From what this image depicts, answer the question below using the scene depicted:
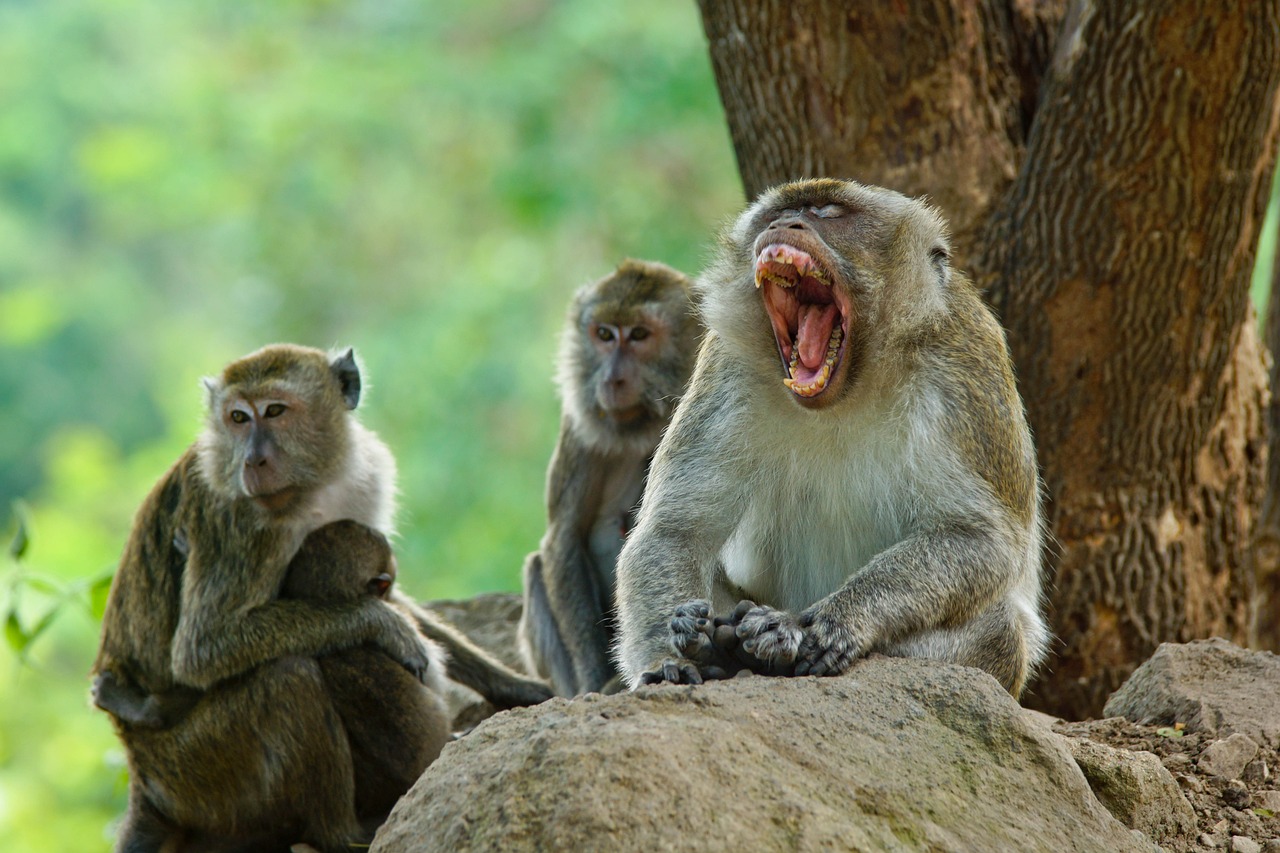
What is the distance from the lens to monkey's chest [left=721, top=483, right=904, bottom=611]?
3.94m

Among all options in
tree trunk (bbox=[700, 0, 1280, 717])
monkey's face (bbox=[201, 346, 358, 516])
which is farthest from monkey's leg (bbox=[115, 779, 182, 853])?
tree trunk (bbox=[700, 0, 1280, 717])

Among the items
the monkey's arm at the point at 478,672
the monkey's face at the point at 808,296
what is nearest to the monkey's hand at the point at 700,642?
the monkey's face at the point at 808,296

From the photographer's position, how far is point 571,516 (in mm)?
5844

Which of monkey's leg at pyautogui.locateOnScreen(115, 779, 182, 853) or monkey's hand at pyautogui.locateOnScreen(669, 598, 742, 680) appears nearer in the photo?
monkey's hand at pyautogui.locateOnScreen(669, 598, 742, 680)

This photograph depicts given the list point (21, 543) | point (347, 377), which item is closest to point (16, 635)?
point (21, 543)

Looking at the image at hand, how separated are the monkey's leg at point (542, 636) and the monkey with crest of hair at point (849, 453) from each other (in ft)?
5.65

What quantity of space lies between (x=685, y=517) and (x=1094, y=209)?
2.18m

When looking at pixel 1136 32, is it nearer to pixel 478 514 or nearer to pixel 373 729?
pixel 373 729

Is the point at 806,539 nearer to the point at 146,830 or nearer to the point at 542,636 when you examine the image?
the point at 542,636

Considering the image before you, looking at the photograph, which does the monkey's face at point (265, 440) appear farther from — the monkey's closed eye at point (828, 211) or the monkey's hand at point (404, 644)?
the monkey's closed eye at point (828, 211)

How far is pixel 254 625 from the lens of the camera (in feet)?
14.6

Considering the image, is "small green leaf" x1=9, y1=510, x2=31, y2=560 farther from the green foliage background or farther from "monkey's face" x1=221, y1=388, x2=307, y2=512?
the green foliage background

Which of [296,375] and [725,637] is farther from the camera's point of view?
[296,375]

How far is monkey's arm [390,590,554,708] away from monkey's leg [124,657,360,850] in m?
0.86
